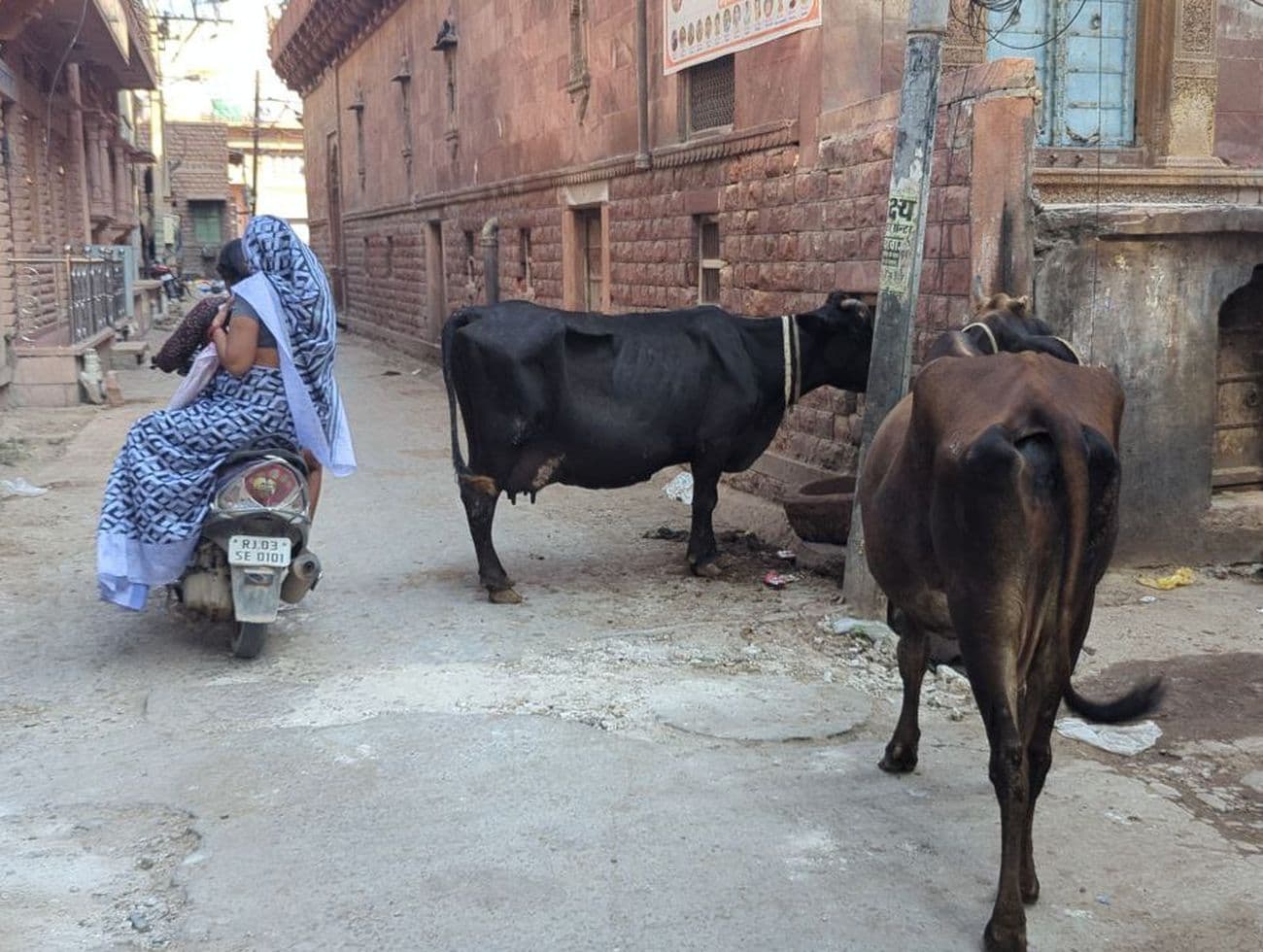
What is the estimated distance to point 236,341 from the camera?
5.96 meters

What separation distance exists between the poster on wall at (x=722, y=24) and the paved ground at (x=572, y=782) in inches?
174

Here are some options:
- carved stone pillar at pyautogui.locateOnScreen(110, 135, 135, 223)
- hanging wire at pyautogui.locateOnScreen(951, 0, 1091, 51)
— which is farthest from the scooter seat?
carved stone pillar at pyautogui.locateOnScreen(110, 135, 135, 223)

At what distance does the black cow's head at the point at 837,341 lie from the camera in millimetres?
7891

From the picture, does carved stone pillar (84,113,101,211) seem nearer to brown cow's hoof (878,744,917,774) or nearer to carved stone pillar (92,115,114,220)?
carved stone pillar (92,115,114,220)

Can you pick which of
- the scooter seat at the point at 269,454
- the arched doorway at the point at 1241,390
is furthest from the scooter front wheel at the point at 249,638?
the arched doorway at the point at 1241,390

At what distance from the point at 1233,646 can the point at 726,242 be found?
19.4 feet

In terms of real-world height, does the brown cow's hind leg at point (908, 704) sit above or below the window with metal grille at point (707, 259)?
below

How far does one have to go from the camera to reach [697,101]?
38.8ft

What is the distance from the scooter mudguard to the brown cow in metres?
3.20

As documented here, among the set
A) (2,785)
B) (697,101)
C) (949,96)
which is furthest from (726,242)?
(2,785)

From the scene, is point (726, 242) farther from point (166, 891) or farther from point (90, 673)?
point (166, 891)

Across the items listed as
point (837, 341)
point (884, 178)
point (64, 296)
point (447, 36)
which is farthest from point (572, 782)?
point (447, 36)

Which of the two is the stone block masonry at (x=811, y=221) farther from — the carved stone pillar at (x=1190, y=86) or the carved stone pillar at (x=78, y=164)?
the carved stone pillar at (x=78, y=164)

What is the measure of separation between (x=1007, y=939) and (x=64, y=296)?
18.6 metres
